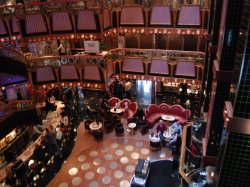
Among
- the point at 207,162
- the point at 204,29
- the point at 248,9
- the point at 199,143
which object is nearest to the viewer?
the point at 248,9

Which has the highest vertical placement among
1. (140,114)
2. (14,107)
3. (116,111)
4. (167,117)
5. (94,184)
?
(14,107)

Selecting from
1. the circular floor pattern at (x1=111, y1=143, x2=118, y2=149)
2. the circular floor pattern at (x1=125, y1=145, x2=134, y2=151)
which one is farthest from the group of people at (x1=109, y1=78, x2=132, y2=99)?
the circular floor pattern at (x1=125, y1=145, x2=134, y2=151)

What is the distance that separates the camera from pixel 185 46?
14852mm

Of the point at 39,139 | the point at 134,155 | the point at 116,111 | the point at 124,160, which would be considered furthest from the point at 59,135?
the point at 116,111

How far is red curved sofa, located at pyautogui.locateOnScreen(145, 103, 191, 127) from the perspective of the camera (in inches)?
562

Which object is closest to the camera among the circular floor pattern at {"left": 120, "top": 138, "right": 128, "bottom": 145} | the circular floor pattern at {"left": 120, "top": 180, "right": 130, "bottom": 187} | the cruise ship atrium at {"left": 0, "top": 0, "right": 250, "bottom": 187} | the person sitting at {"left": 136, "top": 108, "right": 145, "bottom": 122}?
the circular floor pattern at {"left": 120, "top": 180, "right": 130, "bottom": 187}

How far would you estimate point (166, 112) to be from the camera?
1484cm

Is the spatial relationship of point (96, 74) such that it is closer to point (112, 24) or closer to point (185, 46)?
point (112, 24)

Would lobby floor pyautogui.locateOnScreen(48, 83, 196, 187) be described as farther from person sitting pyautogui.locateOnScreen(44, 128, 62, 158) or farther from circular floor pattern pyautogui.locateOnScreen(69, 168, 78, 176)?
person sitting pyautogui.locateOnScreen(44, 128, 62, 158)

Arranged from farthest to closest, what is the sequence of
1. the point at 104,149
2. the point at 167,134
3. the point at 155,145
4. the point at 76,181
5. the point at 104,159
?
the point at 104,149, the point at 167,134, the point at 155,145, the point at 104,159, the point at 76,181

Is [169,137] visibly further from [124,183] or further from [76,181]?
[76,181]

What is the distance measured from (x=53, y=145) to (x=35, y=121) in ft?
14.1

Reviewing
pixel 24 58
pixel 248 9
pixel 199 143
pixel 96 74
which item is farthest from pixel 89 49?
pixel 248 9

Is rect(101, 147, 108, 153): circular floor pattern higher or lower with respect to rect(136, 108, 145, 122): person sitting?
lower
